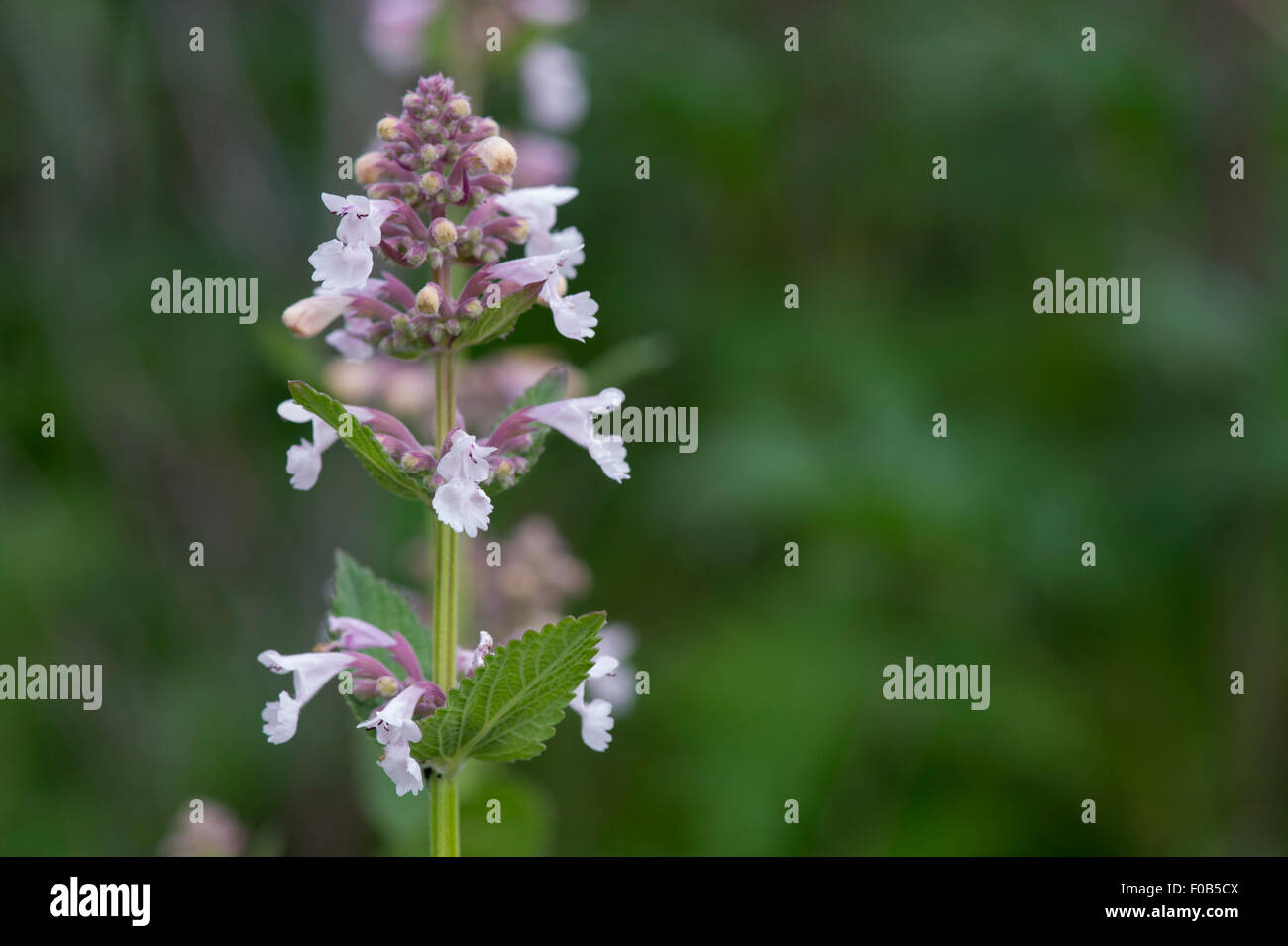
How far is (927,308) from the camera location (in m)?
6.00

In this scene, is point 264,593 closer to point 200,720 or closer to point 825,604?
point 200,720

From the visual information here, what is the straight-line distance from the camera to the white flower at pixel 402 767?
1558 mm

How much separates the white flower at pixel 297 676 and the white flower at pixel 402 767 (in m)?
0.19

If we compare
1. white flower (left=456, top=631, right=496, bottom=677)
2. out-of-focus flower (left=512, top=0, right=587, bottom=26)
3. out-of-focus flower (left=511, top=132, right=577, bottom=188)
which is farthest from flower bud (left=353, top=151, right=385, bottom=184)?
out-of-focus flower (left=512, top=0, right=587, bottom=26)

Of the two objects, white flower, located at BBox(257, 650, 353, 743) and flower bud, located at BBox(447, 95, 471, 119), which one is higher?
flower bud, located at BBox(447, 95, 471, 119)

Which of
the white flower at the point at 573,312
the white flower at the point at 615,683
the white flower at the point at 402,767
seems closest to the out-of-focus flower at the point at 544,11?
the white flower at the point at 615,683

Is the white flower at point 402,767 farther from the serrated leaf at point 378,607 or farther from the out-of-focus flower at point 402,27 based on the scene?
the out-of-focus flower at point 402,27

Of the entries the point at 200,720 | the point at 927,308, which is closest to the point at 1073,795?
the point at 927,308

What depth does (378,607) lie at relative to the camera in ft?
6.56

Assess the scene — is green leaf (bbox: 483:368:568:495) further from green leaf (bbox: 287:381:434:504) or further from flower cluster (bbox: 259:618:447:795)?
flower cluster (bbox: 259:618:447:795)

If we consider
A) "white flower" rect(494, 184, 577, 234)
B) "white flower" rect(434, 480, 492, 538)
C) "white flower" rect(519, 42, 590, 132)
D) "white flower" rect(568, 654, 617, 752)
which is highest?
"white flower" rect(519, 42, 590, 132)

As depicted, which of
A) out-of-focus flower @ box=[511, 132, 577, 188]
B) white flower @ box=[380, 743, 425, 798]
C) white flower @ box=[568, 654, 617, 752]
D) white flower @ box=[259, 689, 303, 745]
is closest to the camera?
white flower @ box=[380, 743, 425, 798]

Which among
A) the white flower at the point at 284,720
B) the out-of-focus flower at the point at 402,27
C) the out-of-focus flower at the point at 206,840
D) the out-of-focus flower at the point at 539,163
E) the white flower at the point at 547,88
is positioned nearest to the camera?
the white flower at the point at 284,720

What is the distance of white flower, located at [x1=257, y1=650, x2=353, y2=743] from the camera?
1.68 metres
